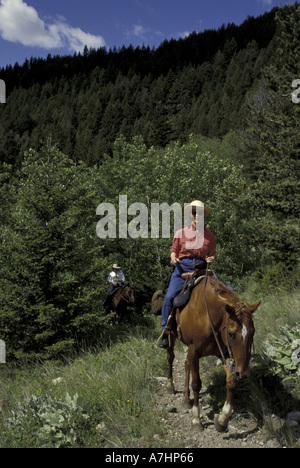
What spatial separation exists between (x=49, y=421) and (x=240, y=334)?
264 centimetres

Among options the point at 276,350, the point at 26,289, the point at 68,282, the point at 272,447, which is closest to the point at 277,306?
the point at 276,350

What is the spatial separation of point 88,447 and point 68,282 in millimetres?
5731

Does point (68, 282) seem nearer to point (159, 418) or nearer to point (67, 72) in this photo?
point (159, 418)

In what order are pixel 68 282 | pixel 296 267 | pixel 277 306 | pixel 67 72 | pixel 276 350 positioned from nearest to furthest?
pixel 276 350 < pixel 277 306 < pixel 68 282 < pixel 296 267 < pixel 67 72

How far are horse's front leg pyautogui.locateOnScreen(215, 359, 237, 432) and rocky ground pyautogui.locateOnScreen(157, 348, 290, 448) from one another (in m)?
0.18

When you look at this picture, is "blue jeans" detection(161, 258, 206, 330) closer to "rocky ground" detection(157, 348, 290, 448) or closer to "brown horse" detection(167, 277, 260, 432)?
"brown horse" detection(167, 277, 260, 432)

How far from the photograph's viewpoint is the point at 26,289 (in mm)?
8914

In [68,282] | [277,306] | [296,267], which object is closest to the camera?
[277,306]

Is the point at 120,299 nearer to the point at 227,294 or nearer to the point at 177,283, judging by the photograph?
the point at 177,283

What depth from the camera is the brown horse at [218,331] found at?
3760 millimetres

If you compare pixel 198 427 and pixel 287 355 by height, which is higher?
pixel 287 355

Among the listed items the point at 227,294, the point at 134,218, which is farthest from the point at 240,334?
the point at 134,218

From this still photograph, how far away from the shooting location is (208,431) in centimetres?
431

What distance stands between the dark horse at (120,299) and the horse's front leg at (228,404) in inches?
393
